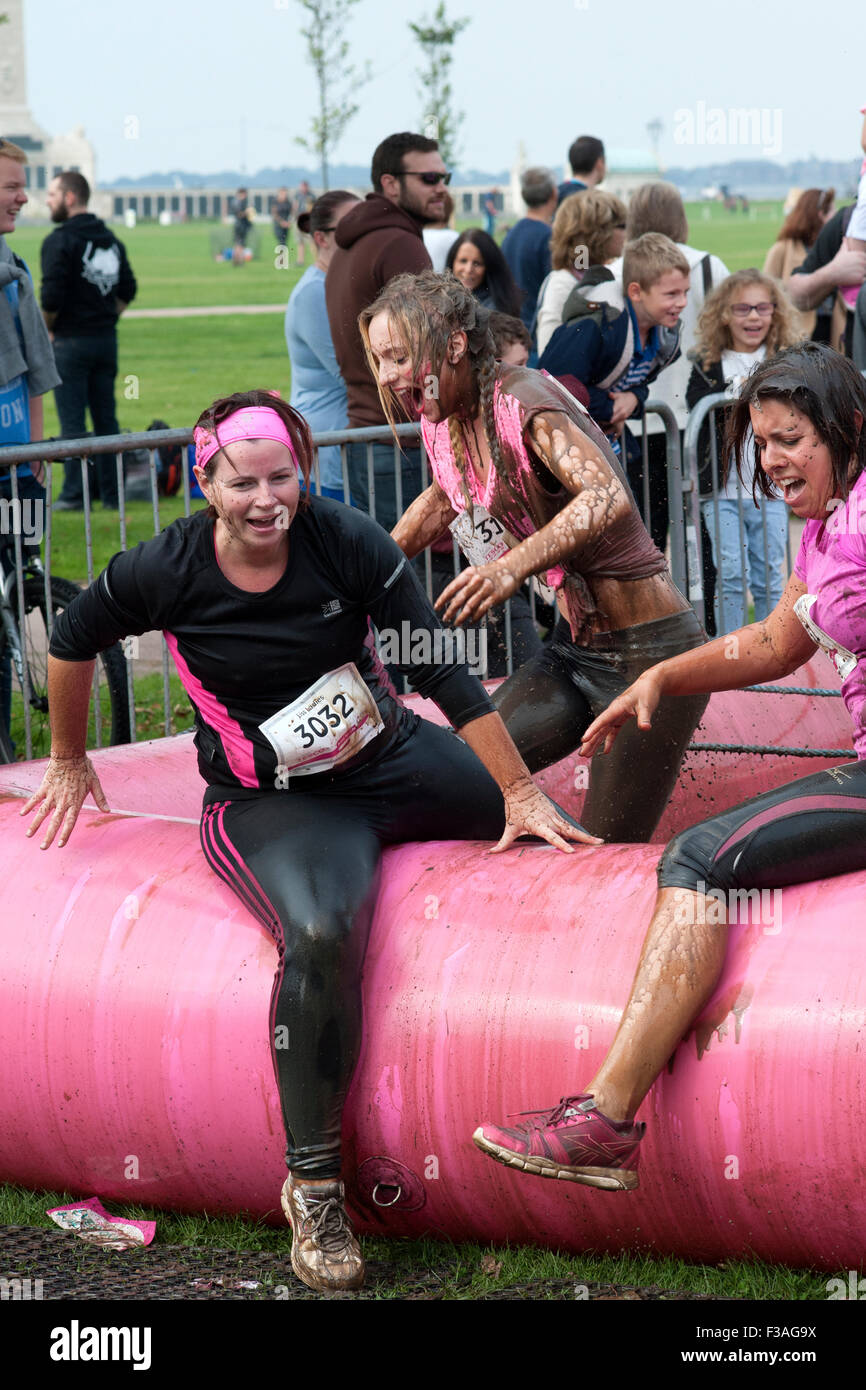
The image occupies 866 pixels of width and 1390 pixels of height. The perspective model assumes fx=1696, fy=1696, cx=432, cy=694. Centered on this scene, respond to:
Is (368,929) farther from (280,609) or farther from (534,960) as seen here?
(280,609)

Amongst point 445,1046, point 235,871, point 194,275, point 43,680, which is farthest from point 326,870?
point 194,275

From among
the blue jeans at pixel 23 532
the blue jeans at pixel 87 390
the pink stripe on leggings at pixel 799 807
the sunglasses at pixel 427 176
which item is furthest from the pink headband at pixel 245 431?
the blue jeans at pixel 87 390

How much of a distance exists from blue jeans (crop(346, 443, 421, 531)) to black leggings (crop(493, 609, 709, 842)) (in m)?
2.14

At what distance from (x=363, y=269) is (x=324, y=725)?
3211 mm

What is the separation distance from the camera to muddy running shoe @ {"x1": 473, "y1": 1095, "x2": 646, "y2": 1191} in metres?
2.92

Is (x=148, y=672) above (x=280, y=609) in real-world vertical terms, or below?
below

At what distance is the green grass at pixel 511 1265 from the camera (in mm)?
3104

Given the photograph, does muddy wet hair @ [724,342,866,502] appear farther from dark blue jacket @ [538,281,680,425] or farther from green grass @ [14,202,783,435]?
green grass @ [14,202,783,435]

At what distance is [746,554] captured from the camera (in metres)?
6.61

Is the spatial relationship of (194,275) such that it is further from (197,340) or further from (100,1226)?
(100,1226)

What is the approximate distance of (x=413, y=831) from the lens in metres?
3.62

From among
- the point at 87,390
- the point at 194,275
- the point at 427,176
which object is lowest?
the point at 87,390
